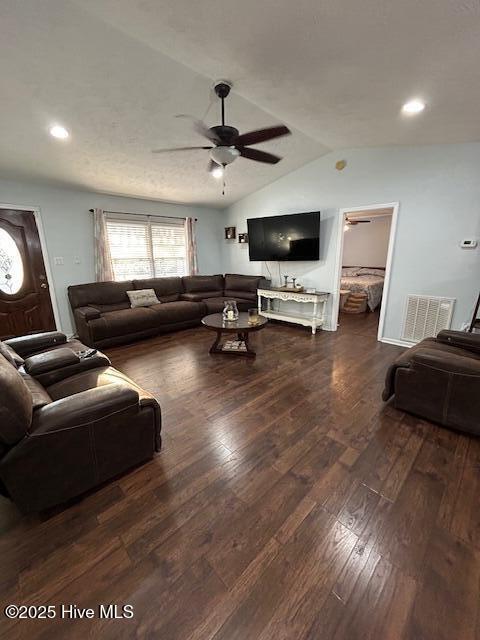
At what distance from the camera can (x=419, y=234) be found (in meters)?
3.53

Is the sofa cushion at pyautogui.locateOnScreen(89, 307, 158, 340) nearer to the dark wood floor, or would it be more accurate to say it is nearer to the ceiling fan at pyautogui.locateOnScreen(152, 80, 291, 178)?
the dark wood floor

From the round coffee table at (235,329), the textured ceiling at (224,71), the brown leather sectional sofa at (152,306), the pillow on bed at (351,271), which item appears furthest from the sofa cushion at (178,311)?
the pillow on bed at (351,271)

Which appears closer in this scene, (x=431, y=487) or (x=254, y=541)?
(x=254, y=541)

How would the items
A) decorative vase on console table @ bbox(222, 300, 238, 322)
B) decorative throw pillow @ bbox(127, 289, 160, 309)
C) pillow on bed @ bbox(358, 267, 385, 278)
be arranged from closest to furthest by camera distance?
decorative vase on console table @ bbox(222, 300, 238, 322) → decorative throw pillow @ bbox(127, 289, 160, 309) → pillow on bed @ bbox(358, 267, 385, 278)

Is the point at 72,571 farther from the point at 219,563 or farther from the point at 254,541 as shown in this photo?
the point at 254,541

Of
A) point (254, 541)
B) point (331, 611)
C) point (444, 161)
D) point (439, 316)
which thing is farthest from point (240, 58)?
point (439, 316)

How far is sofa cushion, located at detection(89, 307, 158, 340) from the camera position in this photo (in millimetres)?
3787

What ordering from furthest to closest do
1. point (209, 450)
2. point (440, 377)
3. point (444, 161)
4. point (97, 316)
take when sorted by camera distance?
point (97, 316), point (444, 161), point (440, 377), point (209, 450)

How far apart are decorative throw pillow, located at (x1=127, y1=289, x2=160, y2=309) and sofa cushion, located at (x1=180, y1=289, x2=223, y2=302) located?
0.58 m

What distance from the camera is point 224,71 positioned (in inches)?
87.7

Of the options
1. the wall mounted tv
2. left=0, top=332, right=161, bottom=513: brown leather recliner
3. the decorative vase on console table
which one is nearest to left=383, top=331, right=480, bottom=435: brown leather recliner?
the decorative vase on console table

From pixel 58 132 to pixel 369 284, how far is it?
586 centimetres

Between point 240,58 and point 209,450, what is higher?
point 240,58

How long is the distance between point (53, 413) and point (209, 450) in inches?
39.9
